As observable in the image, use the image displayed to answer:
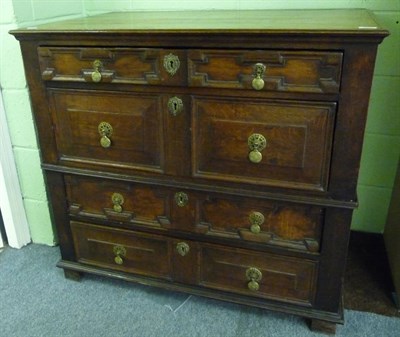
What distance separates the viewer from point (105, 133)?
1.28 m

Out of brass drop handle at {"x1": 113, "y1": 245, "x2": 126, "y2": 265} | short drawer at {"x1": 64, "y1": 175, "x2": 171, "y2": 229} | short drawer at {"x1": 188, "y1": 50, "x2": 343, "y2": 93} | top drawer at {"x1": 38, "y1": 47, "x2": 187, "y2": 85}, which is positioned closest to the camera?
short drawer at {"x1": 188, "y1": 50, "x2": 343, "y2": 93}

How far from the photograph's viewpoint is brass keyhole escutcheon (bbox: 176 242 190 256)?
4.45 ft

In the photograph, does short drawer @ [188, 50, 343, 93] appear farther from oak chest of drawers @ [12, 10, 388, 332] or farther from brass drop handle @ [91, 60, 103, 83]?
brass drop handle @ [91, 60, 103, 83]

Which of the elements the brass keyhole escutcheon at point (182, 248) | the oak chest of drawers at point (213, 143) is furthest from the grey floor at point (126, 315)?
the brass keyhole escutcheon at point (182, 248)

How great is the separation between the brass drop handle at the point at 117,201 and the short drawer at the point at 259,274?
312 mm

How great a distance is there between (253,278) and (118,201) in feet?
1.69

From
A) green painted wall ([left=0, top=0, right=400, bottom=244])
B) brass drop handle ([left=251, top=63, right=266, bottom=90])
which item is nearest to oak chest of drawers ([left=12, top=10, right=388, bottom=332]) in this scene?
brass drop handle ([left=251, top=63, right=266, bottom=90])

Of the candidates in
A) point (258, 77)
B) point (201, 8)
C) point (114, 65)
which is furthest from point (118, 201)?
point (201, 8)

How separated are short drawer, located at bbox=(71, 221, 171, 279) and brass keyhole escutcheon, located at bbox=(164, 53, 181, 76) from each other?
0.57 m

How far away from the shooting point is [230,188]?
4.01ft

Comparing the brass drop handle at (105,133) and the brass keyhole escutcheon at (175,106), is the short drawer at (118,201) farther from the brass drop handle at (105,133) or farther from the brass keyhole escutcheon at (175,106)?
the brass keyhole escutcheon at (175,106)

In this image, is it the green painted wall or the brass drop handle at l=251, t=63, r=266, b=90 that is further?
the green painted wall

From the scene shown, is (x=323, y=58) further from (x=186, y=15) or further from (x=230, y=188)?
(x=186, y=15)

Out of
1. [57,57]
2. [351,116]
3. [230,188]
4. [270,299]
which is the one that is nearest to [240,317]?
[270,299]
